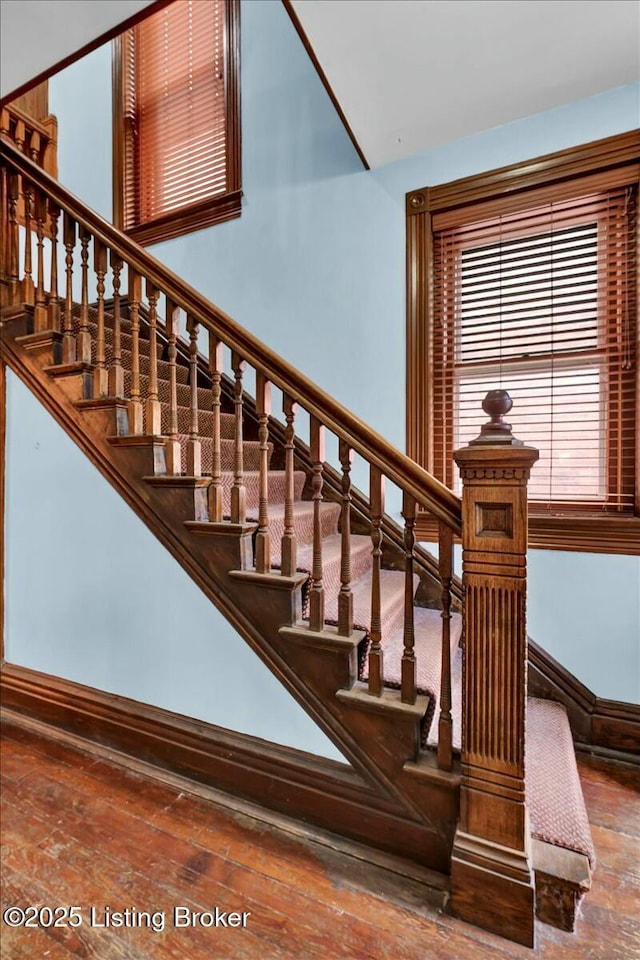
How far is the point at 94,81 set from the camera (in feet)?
11.3

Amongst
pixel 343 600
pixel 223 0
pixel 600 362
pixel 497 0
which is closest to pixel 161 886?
pixel 343 600

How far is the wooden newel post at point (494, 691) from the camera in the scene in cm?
118

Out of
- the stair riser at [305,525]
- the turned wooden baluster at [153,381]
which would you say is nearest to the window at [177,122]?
the turned wooden baluster at [153,381]

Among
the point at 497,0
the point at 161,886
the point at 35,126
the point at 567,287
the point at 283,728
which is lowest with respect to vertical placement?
the point at 161,886

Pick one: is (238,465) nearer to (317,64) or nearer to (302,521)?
(302,521)

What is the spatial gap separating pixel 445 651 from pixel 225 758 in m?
1.01

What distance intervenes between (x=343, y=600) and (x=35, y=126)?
3.39m

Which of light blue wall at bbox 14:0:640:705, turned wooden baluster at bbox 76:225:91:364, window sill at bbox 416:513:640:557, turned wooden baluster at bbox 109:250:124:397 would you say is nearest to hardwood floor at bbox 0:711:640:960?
light blue wall at bbox 14:0:640:705

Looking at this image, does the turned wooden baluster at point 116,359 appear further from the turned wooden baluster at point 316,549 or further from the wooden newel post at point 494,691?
the wooden newel post at point 494,691

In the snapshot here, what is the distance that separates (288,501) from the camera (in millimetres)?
1518

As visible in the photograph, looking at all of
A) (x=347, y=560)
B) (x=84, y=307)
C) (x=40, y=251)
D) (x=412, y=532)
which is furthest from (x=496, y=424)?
(x=40, y=251)

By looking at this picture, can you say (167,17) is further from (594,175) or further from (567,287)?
(567,287)

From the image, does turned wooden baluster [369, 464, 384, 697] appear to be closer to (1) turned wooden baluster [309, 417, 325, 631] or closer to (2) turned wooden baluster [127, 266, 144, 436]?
(1) turned wooden baluster [309, 417, 325, 631]

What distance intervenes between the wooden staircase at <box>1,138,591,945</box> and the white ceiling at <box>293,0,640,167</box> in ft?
3.37
